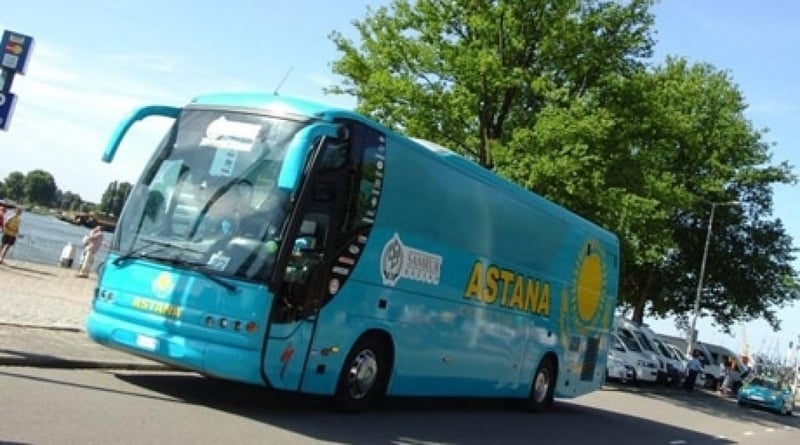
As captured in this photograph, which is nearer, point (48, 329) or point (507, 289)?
point (48, 329)

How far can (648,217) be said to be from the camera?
27344 mm

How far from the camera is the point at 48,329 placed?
44.0 feet

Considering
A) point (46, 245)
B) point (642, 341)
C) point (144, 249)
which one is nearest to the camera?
point (144, 249)

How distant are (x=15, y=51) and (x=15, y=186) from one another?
287 feet

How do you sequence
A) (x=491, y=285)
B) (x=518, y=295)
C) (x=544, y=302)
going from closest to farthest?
(x=491, y=285)
(x=518, y=295)
(x=544, y=302)

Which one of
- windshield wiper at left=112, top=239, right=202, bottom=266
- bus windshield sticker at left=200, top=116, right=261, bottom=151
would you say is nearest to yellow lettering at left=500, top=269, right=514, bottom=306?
bus windshield sticker at left=200, top=116, right=261, bottom=151

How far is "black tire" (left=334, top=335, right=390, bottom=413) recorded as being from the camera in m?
10.7

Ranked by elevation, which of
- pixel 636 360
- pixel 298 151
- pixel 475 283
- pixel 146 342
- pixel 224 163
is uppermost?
pixel 298 151

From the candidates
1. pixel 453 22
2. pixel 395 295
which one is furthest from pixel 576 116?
pixel 395 295

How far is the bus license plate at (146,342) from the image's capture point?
948 centimetres

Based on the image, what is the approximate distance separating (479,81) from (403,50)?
2.98m

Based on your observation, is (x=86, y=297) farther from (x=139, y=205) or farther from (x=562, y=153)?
(x=562, y=153)

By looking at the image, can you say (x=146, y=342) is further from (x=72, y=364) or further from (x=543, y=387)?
(x=543, y=387)

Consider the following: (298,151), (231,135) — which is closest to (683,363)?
(231,135)
